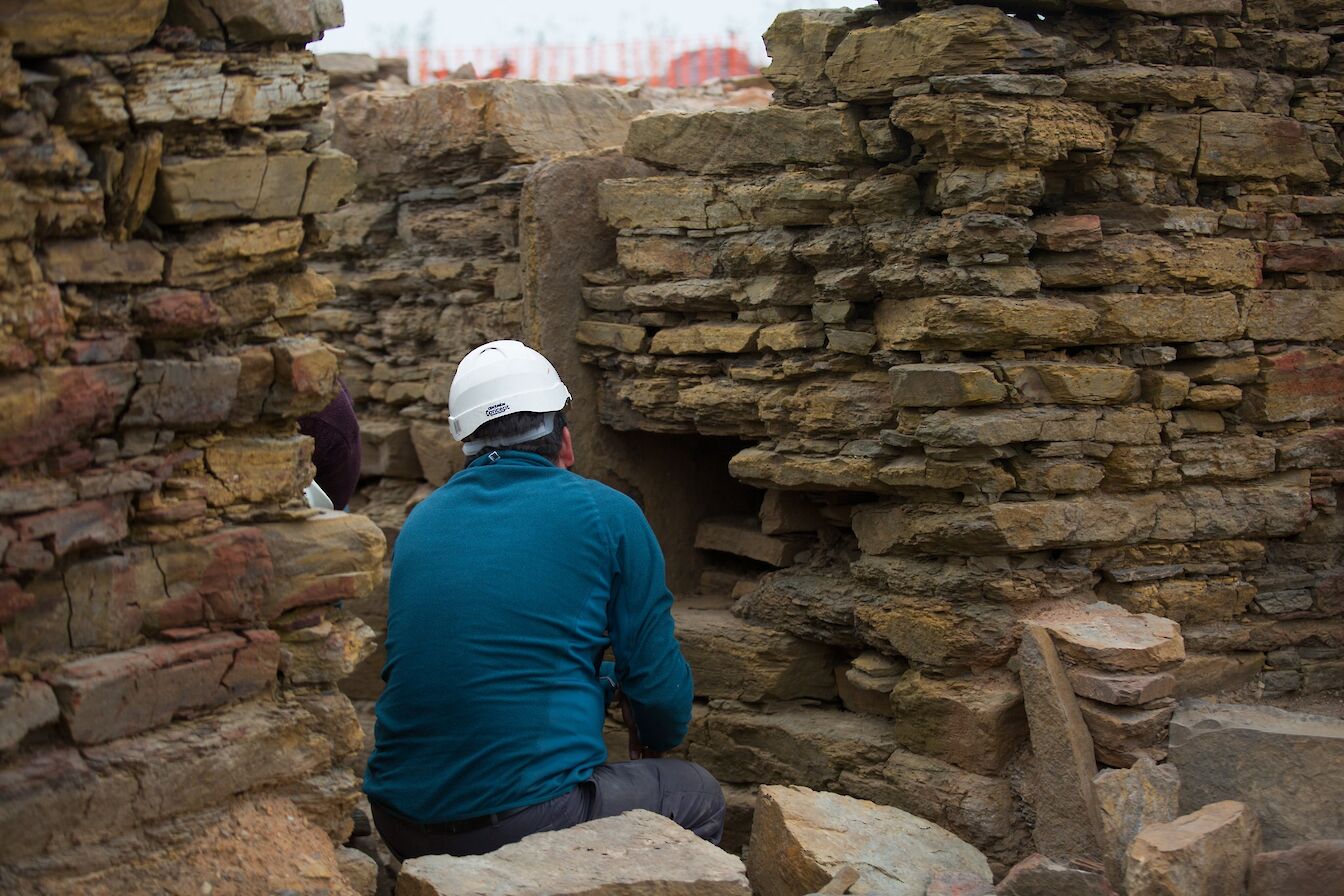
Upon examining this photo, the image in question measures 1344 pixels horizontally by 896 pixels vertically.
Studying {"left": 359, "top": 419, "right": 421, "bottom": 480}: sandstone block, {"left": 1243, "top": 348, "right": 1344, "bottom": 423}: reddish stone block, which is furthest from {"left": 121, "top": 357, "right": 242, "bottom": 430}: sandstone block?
{"left": 1243, "top": 348, "right": 1344, "bottom": 423}: reddish stone block

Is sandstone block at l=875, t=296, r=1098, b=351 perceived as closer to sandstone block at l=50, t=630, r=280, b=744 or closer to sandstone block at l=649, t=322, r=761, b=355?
sandstone block at l=649, t=322, r=761, b=355

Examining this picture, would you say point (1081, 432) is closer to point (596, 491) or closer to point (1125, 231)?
point (1125, 231)

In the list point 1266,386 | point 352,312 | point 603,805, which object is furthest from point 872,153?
point 352,312

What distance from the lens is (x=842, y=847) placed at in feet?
12.9

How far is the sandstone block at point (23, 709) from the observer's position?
2.72m

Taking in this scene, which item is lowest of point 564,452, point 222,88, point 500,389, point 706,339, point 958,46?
point 564,452

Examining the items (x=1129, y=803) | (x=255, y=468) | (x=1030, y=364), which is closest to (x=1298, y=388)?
(x=1030, y=364)

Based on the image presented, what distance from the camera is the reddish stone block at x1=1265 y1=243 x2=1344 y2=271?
495 cm

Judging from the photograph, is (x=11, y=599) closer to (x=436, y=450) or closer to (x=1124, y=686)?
(x=1124, y=686)

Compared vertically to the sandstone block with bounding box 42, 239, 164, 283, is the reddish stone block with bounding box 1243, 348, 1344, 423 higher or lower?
lower

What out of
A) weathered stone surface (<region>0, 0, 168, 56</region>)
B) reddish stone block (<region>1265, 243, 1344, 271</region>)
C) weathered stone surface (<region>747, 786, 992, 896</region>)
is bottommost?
weathered stone surface (<region>747, 786, 992, 896</region>)

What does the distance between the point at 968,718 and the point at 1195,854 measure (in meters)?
1.17

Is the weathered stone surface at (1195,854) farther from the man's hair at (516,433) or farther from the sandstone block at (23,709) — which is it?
the sandstone block at (23,709)

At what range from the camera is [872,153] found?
4.89 metres
